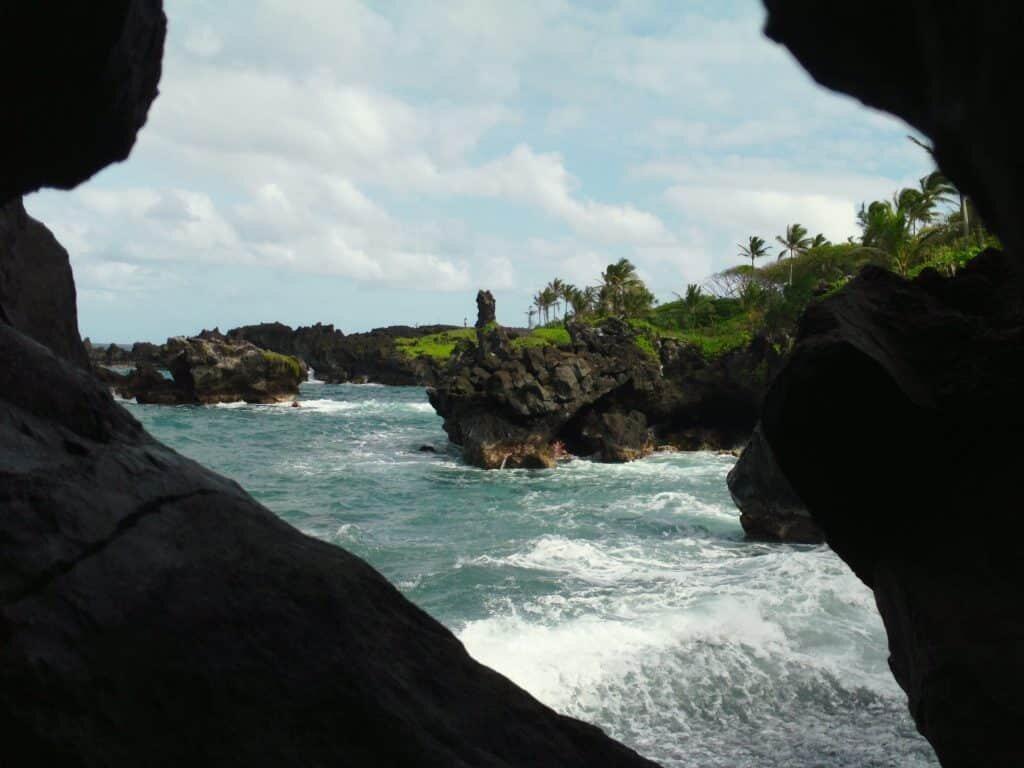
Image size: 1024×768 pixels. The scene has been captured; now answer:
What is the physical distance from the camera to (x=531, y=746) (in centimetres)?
424

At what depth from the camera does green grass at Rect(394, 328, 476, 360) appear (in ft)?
342

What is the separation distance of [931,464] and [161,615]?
490 centimetres

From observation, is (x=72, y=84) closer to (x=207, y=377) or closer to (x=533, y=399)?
(x=533, y=399)

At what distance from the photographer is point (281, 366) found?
245 feet

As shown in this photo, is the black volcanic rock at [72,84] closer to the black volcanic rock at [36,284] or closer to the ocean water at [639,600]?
the black volcanic rock at [36,284]

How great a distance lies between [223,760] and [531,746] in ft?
5.45

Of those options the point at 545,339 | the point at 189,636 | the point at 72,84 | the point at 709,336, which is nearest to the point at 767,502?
the point at 189,636

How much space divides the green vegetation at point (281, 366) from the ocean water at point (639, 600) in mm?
34366

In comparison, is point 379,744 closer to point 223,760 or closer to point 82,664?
point 223,760

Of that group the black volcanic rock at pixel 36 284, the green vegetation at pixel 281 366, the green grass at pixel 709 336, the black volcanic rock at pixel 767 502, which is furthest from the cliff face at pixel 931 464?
the green vegetation at pixel 281 366

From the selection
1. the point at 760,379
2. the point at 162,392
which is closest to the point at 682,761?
the point at 760,379

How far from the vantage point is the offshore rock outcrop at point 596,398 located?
41812mm

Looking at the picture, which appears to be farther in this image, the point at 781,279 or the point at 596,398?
the point at 781,279

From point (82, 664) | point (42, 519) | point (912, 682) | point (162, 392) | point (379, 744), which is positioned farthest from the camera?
point (162, 392)
